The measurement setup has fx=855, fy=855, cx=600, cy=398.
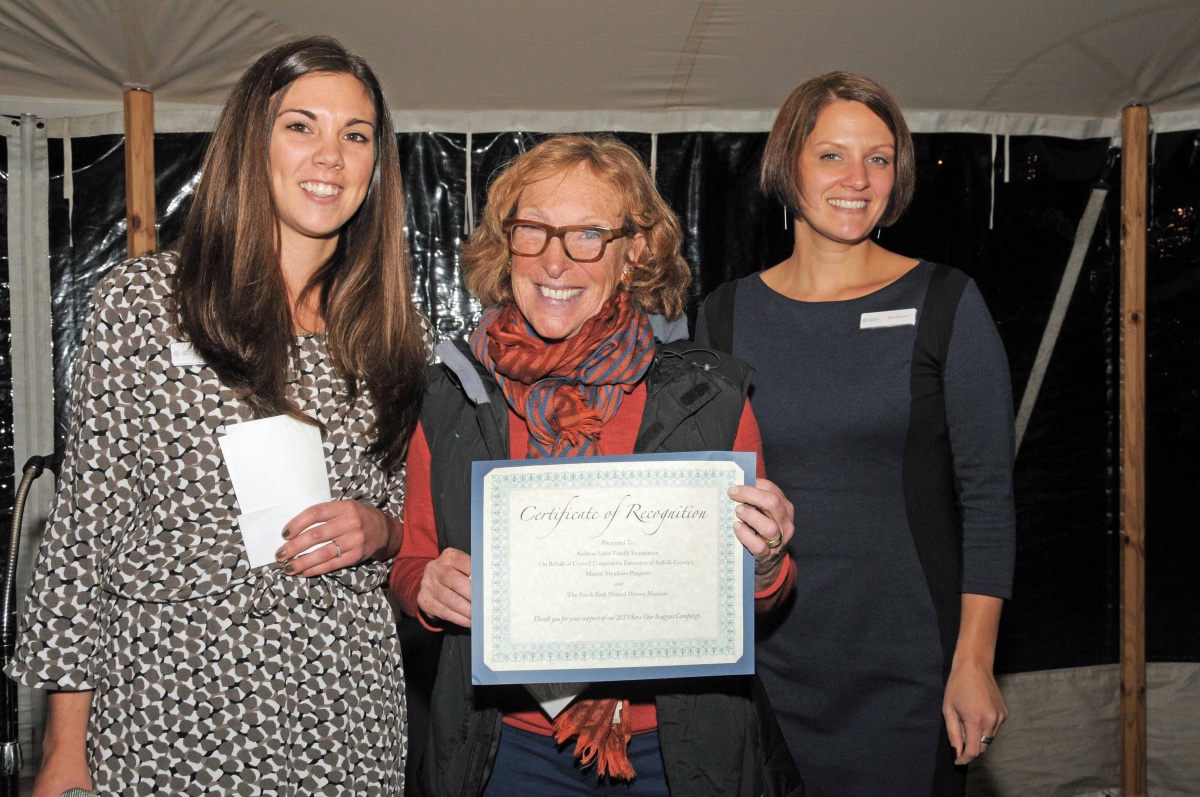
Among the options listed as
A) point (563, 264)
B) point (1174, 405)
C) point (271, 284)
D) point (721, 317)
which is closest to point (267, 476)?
point (271, 284)

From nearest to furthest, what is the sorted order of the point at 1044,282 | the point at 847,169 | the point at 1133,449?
the point at 847,169 < the point at 1133,449 < the point at 1044,282

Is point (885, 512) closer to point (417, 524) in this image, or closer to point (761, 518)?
point (761, 518)

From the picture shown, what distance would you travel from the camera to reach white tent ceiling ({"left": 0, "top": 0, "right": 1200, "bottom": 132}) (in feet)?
10.7

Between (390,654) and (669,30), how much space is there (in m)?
2.65

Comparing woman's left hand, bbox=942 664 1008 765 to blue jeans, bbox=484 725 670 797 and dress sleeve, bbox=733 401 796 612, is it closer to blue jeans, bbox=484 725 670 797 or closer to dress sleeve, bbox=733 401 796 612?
dress sleeve, bbox=733 401 796 612

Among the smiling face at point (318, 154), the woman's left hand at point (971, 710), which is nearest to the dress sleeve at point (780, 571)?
the woman's left hand at point (971, 710)

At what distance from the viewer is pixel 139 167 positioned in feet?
11.6

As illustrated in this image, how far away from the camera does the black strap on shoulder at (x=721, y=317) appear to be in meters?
2.38

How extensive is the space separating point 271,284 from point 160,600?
2.25 ft

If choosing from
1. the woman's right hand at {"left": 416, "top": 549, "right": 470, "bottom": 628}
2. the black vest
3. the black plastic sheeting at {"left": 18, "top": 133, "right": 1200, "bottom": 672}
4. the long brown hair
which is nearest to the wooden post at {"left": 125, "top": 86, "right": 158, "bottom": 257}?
the black plastic sheeting at {"left": 18, "top": 133, "right": 1200, "bottom": 672}

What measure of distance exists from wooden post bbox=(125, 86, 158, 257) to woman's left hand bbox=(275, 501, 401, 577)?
2.38m

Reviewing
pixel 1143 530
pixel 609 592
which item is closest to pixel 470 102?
pixel 609 592

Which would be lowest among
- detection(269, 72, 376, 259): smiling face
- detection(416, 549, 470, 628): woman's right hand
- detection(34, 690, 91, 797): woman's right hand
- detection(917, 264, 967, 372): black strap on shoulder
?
detection(34, 690, 91, 797): woman's right hand

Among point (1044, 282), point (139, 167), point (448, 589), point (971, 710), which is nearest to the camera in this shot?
point (448, 589)
